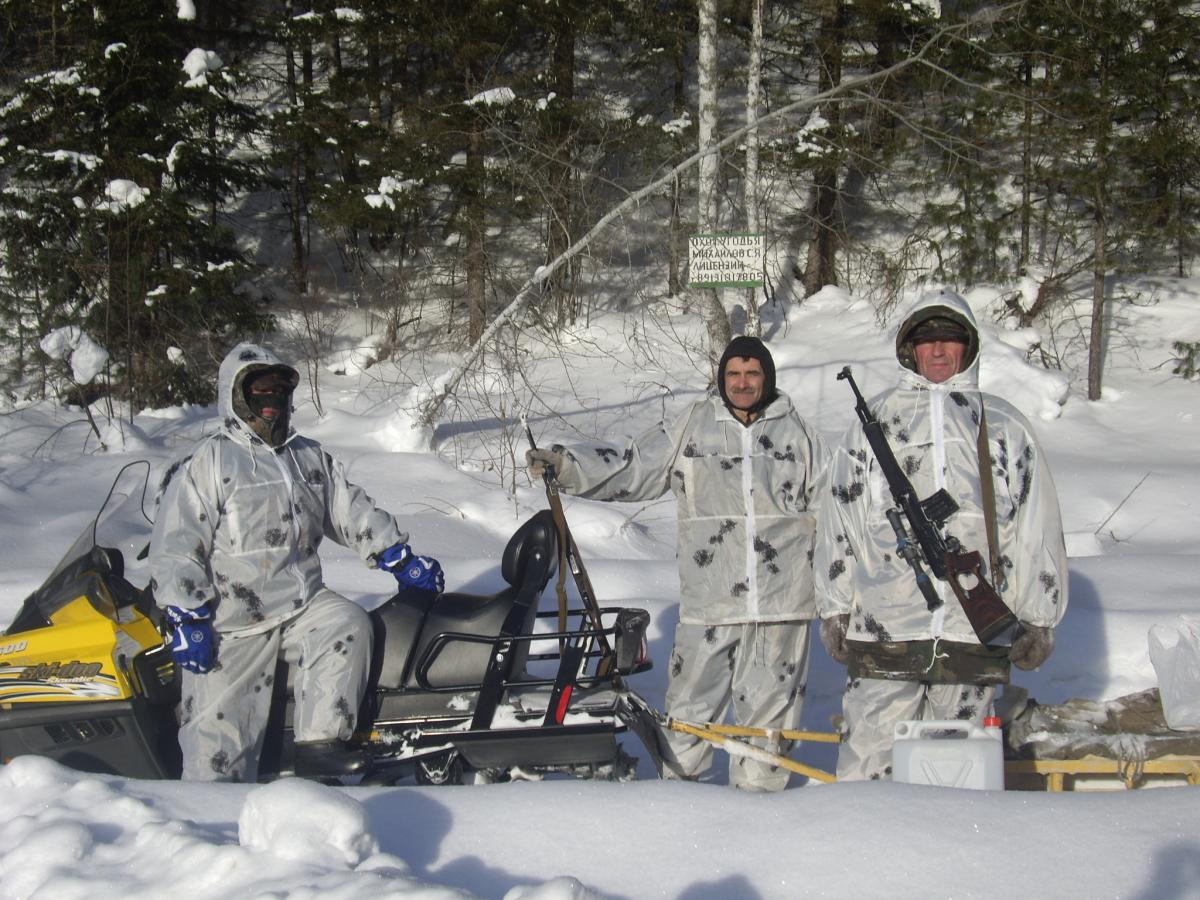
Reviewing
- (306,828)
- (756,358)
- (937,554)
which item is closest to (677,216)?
(756,358)

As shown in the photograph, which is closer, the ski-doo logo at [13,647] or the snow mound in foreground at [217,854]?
the snow mound in foreground at [217,854]

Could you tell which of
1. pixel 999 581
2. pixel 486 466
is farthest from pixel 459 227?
pixel 999 581

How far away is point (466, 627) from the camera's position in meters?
3.56

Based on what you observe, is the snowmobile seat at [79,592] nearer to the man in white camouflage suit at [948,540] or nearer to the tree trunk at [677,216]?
the man in white camouflage suit at [948,540]

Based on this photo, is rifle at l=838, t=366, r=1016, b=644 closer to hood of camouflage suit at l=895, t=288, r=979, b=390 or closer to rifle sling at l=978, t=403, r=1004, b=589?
rifle sling at l=978, t=403, r=1004, b=589

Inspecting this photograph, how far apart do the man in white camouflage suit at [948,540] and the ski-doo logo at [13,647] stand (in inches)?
102

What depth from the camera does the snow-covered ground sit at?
2127 mm

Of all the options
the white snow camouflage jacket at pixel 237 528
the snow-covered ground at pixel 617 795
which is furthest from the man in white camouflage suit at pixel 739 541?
the white snow camouflage jacket at pixel 237 528

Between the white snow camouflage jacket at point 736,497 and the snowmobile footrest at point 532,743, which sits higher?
the white snow camouflage jacket at point 736,497

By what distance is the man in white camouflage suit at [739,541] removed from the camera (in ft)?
12.3

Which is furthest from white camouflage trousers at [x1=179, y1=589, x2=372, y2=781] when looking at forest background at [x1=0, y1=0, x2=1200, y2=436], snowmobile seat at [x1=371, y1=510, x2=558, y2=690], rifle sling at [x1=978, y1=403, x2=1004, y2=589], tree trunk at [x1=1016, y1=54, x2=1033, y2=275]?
tree trunk at [x1=1016, y1=54, x2=1033, y2=275]

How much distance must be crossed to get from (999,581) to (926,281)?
39.4 feet

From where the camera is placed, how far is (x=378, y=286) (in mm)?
17453

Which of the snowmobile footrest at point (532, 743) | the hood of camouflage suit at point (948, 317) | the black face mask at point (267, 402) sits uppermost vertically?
the hood of camouflage suit at point (948, 317)
